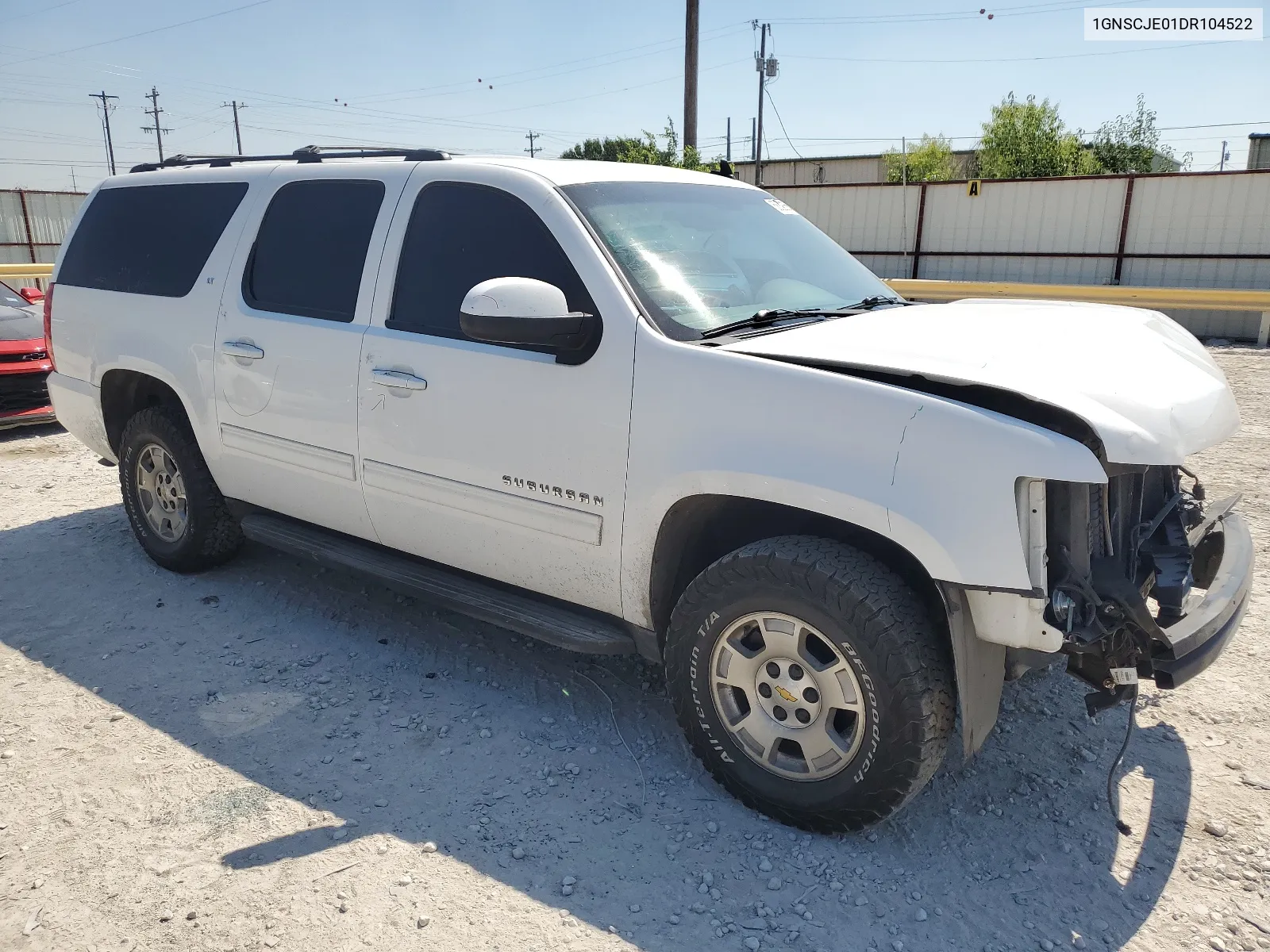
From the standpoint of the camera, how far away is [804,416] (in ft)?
8.75

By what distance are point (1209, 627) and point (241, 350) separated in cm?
381

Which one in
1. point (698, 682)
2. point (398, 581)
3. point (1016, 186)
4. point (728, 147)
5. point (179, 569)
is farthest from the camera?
point (728, 147)

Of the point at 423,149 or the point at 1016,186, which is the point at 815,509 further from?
the point at 1016,186

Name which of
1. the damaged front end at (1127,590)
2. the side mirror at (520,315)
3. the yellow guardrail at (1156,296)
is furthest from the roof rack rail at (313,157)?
the yellow guardrail at (1156,296)

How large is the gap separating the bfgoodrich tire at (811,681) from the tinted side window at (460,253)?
119 cm

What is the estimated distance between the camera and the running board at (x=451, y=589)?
3.26 metres

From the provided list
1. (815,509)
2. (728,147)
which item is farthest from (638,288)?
(728,147)

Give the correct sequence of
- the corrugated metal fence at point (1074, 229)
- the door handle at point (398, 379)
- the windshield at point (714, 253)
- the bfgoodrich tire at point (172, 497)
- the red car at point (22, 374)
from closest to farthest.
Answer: the windshield at point (714, 253) → the door handle at point (398, 379) → the bfgoodrich tire at point (172, 497) → the red car at point (22, 374) → the corrugated metal fence at point (1074, 229)

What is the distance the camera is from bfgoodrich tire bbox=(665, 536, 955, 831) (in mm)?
2619

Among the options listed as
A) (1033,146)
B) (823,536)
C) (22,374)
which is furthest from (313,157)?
(1033,146)

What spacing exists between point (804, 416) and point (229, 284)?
292cm

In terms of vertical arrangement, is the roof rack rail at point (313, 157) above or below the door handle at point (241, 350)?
above

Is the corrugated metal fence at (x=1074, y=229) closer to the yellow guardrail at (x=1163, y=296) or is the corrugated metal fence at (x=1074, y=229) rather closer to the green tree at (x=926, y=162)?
the yellow guardrail at (x=1163, y=296)

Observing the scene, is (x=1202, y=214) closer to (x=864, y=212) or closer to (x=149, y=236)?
(x=864, y=212)
